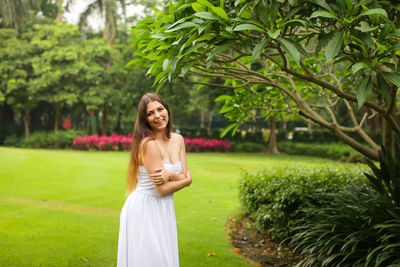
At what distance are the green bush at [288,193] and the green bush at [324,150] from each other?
13045 mm

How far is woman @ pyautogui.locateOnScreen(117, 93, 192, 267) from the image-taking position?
9.41 ft

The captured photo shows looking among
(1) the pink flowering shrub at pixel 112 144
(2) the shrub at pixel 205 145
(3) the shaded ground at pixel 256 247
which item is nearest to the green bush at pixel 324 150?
(2) the shrub at pixel 205 145

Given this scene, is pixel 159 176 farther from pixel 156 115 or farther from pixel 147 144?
pixel 156 115

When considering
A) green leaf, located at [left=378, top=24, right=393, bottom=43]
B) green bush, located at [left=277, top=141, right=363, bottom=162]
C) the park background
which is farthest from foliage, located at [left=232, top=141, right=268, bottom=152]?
green leaf, located at [left=378, top=24, right=393, bottom=43]

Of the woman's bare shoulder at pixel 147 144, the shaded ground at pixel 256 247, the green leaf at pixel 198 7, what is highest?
the green leaf at pixel 198 7

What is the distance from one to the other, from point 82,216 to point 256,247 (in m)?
3.40

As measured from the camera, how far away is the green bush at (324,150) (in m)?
19.4

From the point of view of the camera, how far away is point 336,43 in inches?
82.2

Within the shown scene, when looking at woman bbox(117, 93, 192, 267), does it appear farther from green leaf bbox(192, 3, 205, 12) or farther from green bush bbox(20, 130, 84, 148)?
green bush bbox(20, 130, 84, 148)

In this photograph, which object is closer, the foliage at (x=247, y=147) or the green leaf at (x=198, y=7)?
the green leaf at (x=198, y=7)

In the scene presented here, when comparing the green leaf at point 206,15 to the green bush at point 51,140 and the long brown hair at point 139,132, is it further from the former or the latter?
the green bush at point 51,140

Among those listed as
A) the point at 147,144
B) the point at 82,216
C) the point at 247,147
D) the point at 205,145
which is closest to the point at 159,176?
the point at 147,144

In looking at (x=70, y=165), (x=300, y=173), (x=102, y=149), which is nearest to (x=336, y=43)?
(x=300, y=173)

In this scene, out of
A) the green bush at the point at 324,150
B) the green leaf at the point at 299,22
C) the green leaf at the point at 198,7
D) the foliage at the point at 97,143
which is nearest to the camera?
the green leaf at the point at 299,22
